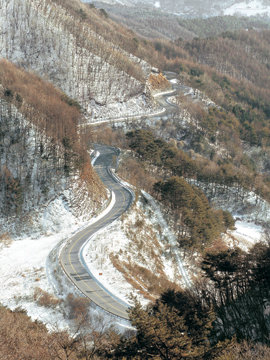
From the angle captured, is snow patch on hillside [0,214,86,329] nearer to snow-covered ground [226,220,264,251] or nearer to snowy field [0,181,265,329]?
snowy field [0,181,265,329]

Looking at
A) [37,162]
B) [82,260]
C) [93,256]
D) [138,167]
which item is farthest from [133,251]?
[138,167]

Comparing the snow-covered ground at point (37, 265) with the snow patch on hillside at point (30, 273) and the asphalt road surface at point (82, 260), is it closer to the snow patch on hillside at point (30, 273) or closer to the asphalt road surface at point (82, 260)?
the snow patch on hillside at point (30, 273)

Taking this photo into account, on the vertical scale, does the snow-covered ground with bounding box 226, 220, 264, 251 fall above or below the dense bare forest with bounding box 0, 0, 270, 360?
below

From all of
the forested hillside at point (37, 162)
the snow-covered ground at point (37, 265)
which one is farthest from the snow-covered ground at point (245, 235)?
the forested hillside at point (37, 162)

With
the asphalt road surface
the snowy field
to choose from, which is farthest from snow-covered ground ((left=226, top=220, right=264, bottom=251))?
the asphalt road surface

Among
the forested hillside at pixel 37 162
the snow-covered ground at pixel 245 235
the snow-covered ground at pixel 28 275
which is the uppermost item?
the forested hillside at pixel 37 162

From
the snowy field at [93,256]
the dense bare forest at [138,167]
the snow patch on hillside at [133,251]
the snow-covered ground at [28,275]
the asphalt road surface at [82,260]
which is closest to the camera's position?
the dense bare forest at [138,167]

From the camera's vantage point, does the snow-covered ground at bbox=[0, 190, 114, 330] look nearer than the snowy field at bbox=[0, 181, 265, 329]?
Yes
